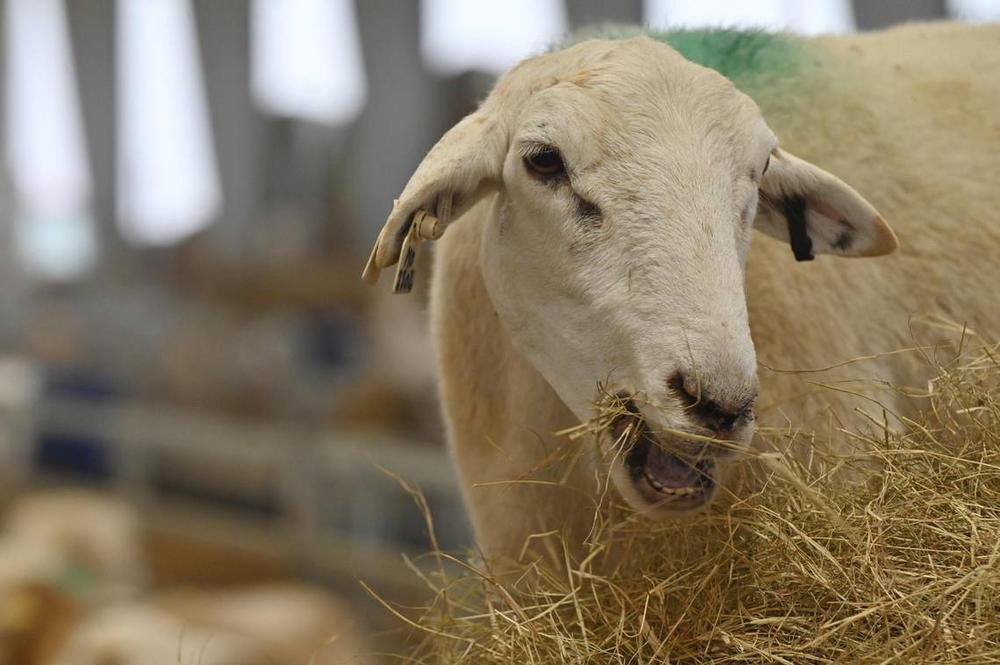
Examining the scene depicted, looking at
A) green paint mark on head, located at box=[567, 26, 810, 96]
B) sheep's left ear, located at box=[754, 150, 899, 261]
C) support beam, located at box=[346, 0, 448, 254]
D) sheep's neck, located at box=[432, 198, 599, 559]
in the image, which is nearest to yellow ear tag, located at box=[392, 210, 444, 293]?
sheep's neck, located at box=[432, 198, 599, 559]

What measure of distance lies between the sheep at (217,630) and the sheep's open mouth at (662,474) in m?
2.39

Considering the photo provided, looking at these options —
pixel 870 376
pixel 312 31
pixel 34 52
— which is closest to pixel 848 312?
pixel 870 376

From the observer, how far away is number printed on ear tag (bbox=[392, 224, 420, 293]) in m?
1.61

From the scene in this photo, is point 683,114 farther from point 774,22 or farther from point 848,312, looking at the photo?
point 774,22

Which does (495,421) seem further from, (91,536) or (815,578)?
(91,536)

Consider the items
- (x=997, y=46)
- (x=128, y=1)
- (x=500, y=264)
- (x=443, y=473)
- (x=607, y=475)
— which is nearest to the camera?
(x=607, y=475)

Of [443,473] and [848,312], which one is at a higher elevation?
[848,312]

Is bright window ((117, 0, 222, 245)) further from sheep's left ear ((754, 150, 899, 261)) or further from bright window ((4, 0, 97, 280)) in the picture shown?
sheep's left ear ((754, 150, 899, 261))

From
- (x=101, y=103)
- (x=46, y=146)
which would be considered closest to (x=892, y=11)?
(x=101, y=103)

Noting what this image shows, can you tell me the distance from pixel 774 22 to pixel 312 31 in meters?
5.47

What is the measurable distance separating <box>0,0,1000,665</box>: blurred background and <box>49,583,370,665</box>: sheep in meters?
0.27

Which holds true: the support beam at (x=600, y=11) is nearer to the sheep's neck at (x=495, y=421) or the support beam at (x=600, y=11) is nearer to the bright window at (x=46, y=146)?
the sheep's neck at (x=495, y=421)

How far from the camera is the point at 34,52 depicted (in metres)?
9.84

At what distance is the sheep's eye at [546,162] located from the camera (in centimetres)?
160
